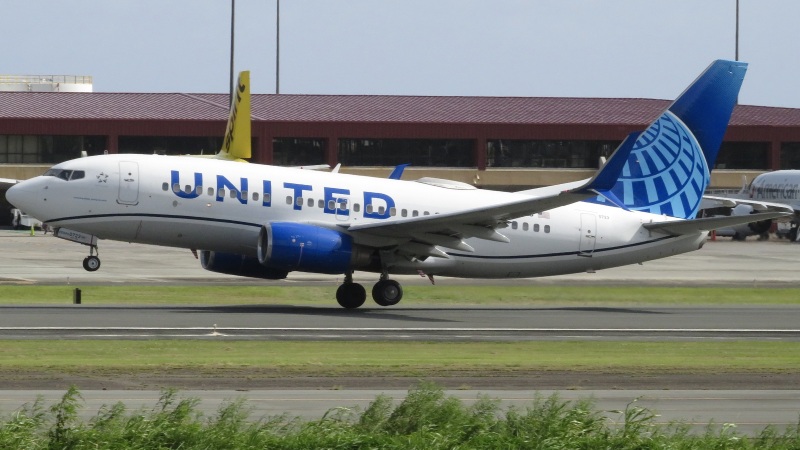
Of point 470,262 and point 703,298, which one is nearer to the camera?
point 470,262

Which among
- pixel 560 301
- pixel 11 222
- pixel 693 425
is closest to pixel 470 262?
pixel 560 301

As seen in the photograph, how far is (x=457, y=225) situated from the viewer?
3628 cm

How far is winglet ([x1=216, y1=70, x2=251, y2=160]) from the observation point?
61.3 meters

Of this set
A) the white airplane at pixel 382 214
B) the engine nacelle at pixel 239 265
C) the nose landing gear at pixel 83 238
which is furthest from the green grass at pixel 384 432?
the engine nacelle at pixel 239 265

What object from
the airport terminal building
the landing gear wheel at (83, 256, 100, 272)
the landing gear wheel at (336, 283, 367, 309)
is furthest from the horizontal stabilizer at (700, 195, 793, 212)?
the landing gear wheel at (83, 256, 100, 272)

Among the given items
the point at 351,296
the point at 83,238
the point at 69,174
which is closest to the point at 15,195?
the point at 69,174

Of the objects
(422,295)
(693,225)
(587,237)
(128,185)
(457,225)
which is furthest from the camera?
(422,295)

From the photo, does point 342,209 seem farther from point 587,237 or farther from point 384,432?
point 384,432

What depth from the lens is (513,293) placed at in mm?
44094

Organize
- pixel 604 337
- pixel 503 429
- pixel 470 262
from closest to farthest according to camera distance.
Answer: pixel 503 429 < pixel 604 337 < pixel 470 262

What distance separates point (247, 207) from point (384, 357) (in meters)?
10.7

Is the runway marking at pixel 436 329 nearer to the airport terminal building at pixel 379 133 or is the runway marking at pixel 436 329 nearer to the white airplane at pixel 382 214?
the white airplane at pixel 382 214

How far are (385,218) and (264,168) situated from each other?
3562 millimetres

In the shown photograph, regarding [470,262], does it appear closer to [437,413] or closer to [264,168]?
[264,168]
